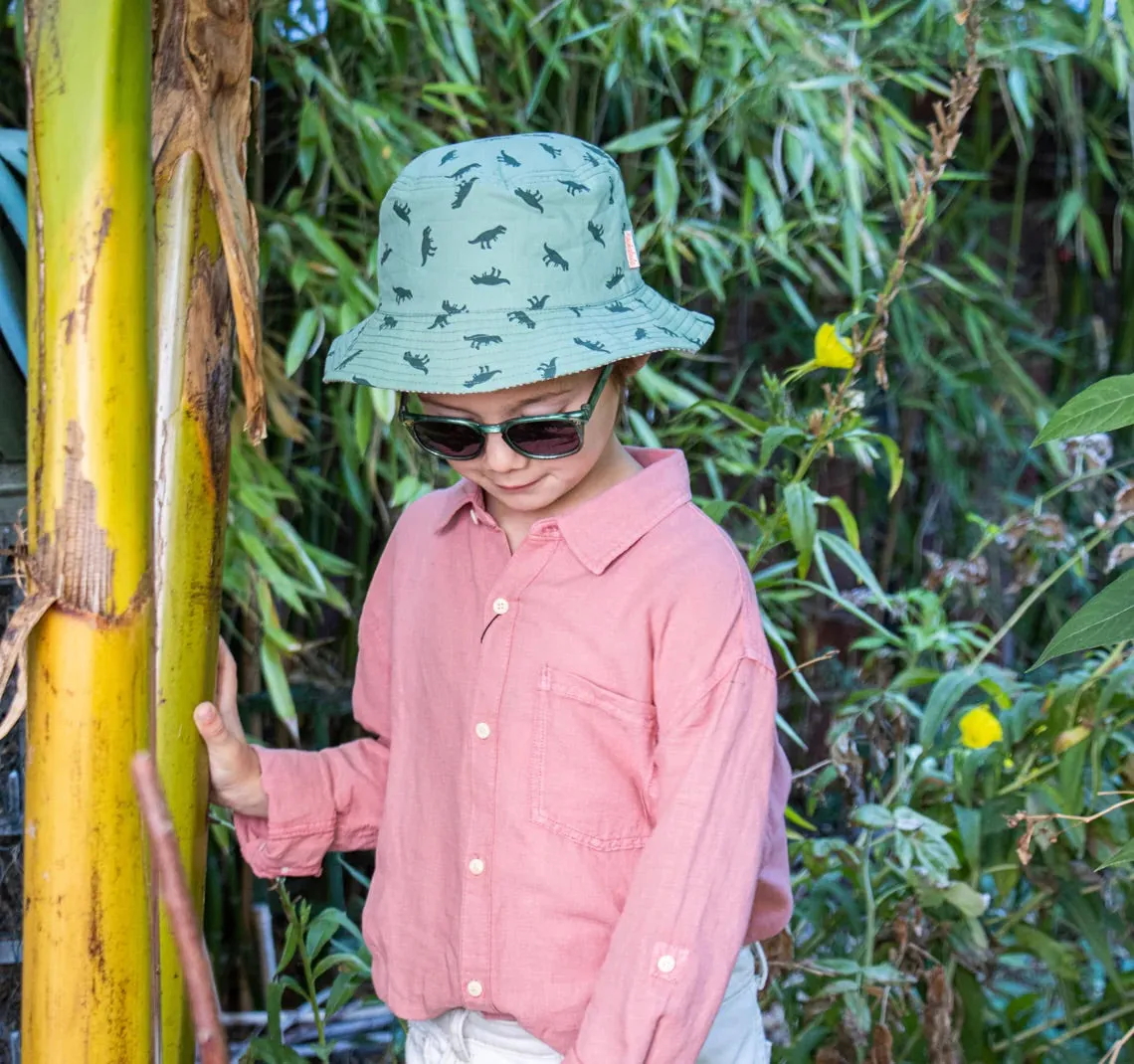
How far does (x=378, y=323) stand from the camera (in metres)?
0.91

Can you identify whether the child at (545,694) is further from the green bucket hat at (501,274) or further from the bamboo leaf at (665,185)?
the bamboo leaf at (665,185)

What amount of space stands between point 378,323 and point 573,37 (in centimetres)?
79

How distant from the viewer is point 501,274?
85 centimetres

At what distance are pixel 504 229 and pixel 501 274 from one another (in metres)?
0.03

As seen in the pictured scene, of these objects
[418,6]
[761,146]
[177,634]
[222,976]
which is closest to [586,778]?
[177,634]

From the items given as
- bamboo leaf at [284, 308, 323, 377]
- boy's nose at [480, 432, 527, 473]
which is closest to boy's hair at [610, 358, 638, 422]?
boy's nose at [480, 432, 527, 473]

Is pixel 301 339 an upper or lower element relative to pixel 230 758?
upper

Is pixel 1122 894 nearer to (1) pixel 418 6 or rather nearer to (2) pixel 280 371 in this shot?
(2) pixel 280 371

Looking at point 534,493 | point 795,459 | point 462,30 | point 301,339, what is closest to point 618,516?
point 534,493

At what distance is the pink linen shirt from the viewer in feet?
2.78

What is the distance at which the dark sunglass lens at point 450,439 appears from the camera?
2.83 ft

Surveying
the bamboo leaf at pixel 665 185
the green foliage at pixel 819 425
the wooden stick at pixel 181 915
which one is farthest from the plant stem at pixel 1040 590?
the wooden stick at pixel 181 915

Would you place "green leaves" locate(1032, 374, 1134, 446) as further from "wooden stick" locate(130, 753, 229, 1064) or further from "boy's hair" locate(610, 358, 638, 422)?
"wooden stick" locate(130, 753, 229, 1064)

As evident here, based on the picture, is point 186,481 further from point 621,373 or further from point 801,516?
point 801,516
